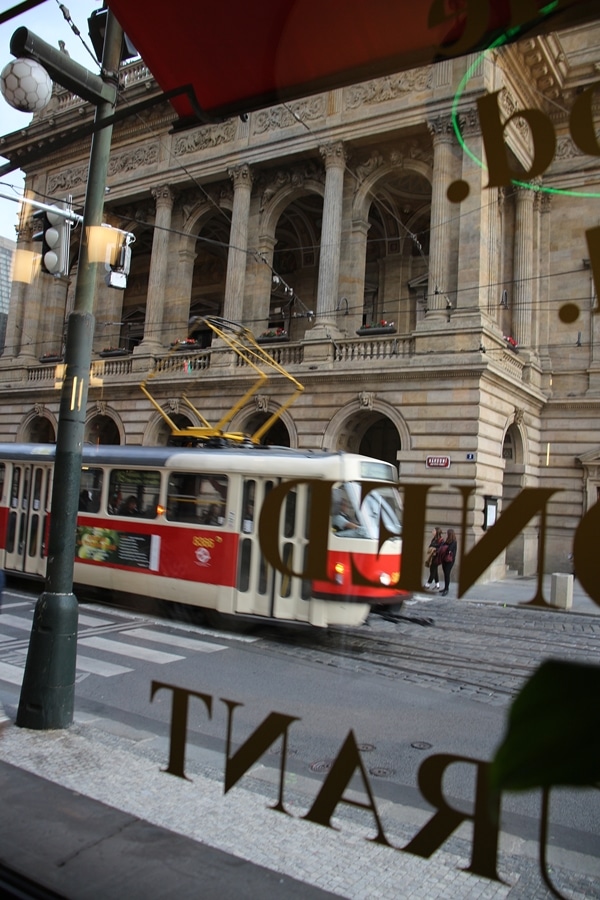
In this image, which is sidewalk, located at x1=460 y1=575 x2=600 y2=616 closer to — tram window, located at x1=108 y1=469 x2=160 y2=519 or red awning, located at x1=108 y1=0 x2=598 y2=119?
red awning, located at x1=108 y1=0 x2=598 y2=119

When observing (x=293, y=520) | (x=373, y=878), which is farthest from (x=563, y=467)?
(x=373, y=878)

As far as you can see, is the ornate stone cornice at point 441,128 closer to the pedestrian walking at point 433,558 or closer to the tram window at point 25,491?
the pedestrian walking at point 433,558

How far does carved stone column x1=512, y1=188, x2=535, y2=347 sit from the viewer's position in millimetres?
2238

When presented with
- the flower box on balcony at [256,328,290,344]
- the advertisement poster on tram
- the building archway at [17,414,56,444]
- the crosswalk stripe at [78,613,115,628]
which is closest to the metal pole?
the advertisement poster on tram

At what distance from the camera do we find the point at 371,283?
3.69 metres

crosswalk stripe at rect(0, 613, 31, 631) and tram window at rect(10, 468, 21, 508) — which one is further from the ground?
tram window at rect(10, 468, 21, 508)

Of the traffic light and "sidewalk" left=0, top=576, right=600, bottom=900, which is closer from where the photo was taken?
"sidewalk" left=0, top=576, right=600, bottom=900

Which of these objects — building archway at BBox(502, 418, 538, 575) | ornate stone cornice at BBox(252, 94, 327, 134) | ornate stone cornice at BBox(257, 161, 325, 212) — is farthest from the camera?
ornate stone cornice at BBox(257, 161, 325, 212)

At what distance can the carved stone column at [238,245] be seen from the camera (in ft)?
11.9

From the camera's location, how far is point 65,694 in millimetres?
4863

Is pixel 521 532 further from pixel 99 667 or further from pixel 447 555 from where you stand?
pixel 99 667

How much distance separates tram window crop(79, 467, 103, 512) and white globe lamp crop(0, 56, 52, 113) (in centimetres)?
321

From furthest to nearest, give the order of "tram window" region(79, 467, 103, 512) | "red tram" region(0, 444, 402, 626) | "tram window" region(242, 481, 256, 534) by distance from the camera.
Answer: "tram window" region(79, 467, 103, 512), "tram window" region(242, 481, 256, 534), "red tram" region(0, 444, 402, 626)

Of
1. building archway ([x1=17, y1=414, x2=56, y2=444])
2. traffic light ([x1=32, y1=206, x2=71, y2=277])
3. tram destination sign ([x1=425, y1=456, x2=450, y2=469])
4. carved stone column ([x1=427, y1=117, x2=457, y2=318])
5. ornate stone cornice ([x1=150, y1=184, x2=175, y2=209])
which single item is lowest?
tram destination sign ([x1=425, y1=456, x2=450, y2=469])
